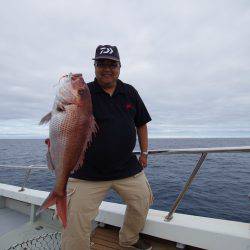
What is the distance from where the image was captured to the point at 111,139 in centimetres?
333

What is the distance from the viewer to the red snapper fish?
272cm

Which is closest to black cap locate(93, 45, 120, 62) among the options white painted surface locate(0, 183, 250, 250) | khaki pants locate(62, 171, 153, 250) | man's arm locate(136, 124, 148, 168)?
man's arm locate(136, 124, 148, 168)

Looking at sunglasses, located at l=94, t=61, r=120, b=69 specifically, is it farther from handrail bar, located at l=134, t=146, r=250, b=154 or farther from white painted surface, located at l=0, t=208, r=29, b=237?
white painted surface, located at l=0, t=208, r=29, b=237

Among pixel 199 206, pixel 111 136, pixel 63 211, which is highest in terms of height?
pixel 111 136

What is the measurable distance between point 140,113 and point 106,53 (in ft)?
2.89

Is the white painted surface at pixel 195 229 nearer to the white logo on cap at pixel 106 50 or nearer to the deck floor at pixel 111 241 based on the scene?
the deck floor at pixel 111 241

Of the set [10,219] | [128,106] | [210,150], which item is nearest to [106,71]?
[128,106]

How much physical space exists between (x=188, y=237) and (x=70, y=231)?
136cm

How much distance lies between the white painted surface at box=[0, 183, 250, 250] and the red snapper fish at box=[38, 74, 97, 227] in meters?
1.51

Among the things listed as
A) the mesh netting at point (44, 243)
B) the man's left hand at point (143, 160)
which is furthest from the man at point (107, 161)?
the mesh netting at point (44, 243)

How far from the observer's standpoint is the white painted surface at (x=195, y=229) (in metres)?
3.36

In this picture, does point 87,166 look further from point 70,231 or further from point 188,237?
point 188,237

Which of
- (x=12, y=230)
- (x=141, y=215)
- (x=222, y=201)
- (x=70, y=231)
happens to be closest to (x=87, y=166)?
(x=70, y=231)

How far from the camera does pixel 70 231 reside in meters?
3.26
